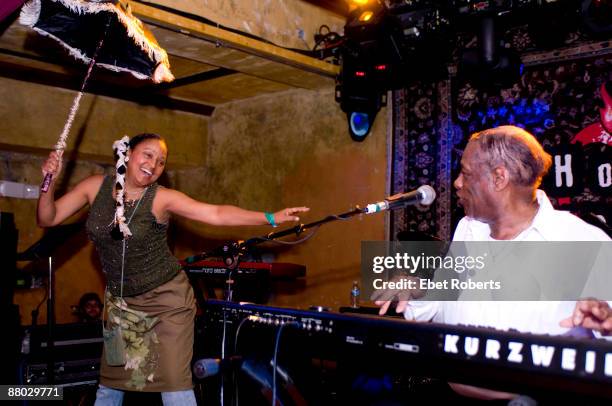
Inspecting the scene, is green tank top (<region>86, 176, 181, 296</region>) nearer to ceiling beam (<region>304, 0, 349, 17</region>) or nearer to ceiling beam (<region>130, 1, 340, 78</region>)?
ceiling beam (<region>130, 1, 340, 78</region>)

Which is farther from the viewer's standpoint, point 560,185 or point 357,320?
point 560,185

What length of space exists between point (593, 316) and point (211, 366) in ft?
4.14

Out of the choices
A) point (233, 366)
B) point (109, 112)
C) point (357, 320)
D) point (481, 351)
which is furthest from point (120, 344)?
point (109, 112)

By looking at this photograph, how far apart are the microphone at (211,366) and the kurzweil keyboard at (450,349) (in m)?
0.31

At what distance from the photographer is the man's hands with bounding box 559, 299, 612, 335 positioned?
1.86 metres

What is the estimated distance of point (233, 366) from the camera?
2.11 metres

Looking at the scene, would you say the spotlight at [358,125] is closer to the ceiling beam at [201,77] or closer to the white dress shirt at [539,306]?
the ceiling beam at [201,77]

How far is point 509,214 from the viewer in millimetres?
2412

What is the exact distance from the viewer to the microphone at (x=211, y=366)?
204 cm

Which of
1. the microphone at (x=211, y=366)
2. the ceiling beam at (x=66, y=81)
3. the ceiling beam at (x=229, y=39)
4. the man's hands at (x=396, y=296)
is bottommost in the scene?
the microphone at (x=211, y=366)

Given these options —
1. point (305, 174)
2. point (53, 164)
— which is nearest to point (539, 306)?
point (53, 164)

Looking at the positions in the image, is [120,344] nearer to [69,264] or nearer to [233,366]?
[233,366]

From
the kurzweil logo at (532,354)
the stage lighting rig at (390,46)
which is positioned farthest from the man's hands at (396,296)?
the stage lighting rig at (390,46)

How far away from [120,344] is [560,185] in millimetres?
3622
